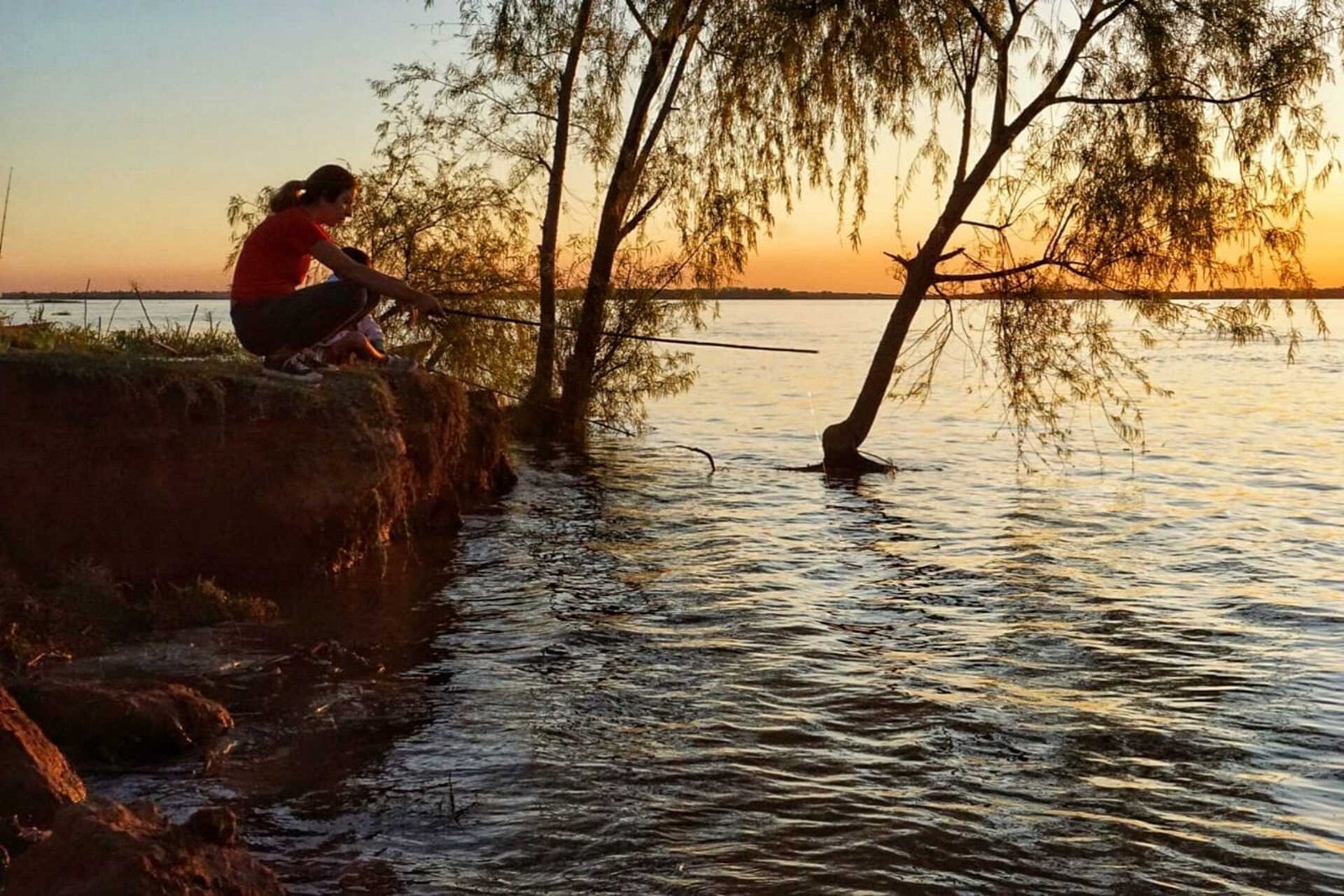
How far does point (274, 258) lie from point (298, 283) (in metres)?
0.34

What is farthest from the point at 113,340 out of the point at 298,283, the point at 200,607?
the point at 200,607

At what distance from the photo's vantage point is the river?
5.55 m

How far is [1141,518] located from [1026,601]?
5293 millimetres

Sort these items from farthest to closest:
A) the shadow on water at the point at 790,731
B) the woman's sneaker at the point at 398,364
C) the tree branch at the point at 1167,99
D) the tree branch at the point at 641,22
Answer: the tree branch at the point at 641,22
the tree branch at the point at 1167,99
the woman's sneaker at the point at 398,364
the shadow on water at the point at 790,731

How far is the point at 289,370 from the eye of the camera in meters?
10.0

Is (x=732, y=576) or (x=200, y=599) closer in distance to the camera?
(x=200, y=599)

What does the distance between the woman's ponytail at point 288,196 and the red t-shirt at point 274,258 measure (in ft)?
0.21

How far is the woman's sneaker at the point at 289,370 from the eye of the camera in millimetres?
9922

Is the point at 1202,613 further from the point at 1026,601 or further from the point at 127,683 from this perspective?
the point at 127,683

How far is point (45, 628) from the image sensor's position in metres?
7.93

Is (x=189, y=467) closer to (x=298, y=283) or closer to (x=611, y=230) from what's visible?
(x=298, y=283)

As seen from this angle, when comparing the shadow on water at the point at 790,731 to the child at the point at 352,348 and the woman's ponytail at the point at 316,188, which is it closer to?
the child at the point at 352,348

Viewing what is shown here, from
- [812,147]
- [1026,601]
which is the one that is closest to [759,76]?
[812,147]

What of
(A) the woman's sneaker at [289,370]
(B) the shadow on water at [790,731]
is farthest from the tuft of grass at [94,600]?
(A) the woman's sneaker at [289,370]
